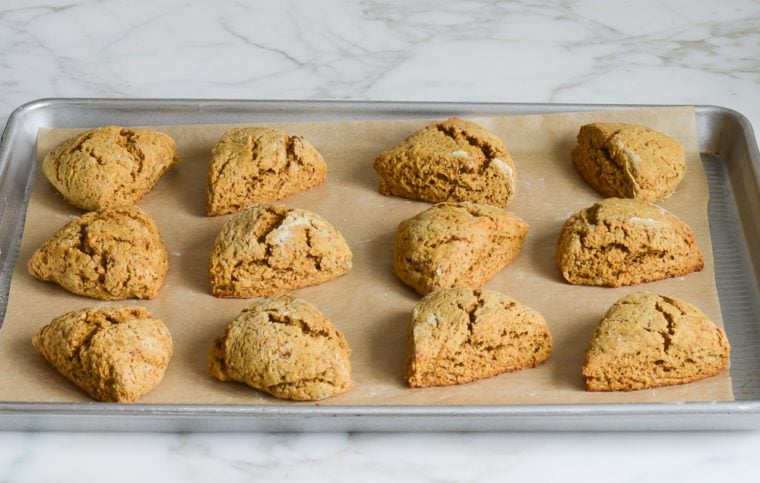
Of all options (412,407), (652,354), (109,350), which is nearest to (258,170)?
(109,350)

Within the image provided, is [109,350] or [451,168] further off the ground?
[451,168]

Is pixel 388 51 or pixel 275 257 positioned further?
pixel 388 51

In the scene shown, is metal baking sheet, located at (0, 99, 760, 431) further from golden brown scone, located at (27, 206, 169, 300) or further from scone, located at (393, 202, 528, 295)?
scone, located at (393, 202, 528, 295)

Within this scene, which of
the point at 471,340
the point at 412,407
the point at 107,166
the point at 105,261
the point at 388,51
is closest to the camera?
the point at 412,407

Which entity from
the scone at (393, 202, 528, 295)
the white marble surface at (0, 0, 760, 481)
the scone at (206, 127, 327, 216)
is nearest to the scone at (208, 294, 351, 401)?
the scone at (393, 202, 528, 295)

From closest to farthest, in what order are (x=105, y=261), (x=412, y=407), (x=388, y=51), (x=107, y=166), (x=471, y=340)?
(x=412, y=407), (x=471, y=340), (x=105, y=261), (x=107, y=166), (x=388, y=51)

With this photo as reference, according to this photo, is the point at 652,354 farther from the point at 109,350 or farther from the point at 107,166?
the point at 107,166
